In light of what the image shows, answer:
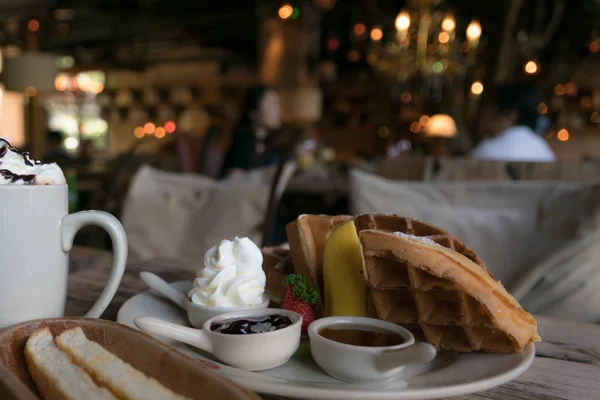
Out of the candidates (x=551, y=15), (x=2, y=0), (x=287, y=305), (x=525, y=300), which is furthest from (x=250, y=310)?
(x=2, y=0)

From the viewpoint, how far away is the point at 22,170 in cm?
72

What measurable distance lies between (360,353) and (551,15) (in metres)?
9.00

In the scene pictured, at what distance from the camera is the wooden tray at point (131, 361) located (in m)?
0.47

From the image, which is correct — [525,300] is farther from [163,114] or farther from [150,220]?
[163,114]

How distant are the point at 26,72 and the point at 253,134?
3.15 metres

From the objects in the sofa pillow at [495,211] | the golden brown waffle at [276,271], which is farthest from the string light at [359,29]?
the golden brown waffle at [276,271]

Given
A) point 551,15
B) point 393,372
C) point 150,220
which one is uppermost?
point 551,15

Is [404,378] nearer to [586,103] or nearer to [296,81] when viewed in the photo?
[296,81]

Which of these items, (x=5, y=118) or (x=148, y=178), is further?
(x=5, y=118)

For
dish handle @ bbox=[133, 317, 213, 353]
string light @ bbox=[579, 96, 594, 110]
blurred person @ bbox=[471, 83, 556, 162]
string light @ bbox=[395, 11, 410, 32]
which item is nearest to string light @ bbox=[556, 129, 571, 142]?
string light @ bbox=[579, 96, 594, 110]

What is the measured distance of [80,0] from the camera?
32.9 feet

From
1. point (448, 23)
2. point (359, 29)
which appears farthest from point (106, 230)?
point (359, 29)

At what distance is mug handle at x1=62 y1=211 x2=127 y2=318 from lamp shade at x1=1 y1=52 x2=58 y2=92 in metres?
5.51

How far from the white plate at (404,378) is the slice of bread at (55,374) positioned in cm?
15
